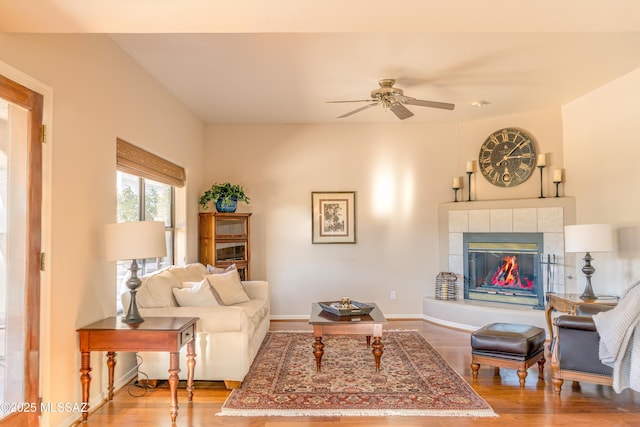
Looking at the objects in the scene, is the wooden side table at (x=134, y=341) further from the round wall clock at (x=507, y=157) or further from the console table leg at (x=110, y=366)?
the round wall clock at (x=507, y=157)

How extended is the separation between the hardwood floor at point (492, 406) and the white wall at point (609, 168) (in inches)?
53.2

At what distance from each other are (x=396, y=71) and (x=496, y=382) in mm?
2825

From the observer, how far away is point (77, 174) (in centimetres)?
298

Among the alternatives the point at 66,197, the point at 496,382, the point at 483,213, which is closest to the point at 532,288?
the point at 483,213

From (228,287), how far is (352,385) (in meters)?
1.59

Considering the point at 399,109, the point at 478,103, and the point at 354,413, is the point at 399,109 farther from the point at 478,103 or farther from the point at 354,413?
the point at 354,413

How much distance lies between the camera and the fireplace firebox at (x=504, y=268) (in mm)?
5422

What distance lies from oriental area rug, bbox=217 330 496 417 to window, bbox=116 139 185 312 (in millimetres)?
1445

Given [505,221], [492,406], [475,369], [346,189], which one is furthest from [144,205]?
[505,221]

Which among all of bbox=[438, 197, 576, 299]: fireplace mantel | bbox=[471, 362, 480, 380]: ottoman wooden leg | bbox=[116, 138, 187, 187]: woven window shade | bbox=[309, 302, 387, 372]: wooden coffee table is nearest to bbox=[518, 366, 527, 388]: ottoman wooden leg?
bbox=[471, 362, 480, 380]: ottoman wooden leg

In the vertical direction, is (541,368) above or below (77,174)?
below

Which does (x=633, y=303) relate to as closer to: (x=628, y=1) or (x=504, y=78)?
(x=628, y=1)

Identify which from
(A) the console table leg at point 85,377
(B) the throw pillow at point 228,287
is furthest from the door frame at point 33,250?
(B) the throw pillow at point 228,287

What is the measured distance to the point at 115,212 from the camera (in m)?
3.54
